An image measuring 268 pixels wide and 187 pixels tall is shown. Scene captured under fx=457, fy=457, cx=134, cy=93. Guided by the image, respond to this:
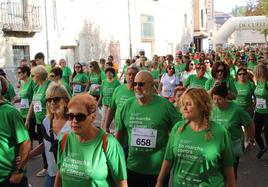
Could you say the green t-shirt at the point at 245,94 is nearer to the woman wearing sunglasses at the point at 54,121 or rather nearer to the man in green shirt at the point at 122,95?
the man in green shirt at the point at 122,95

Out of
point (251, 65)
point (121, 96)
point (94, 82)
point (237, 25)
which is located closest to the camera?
point (121, 96)

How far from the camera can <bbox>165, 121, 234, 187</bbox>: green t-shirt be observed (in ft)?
11.0

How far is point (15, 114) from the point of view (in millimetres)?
3889

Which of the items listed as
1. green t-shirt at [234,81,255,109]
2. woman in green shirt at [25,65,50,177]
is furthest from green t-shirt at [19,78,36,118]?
green t-shirt at [234,81,255,109]

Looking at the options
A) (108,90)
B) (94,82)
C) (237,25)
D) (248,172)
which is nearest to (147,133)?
(248,172)

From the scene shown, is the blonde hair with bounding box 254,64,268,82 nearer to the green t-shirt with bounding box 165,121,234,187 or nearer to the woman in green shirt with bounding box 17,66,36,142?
the woman in green shirt with bounding box 17,66,36,142

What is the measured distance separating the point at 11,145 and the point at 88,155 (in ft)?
3.58

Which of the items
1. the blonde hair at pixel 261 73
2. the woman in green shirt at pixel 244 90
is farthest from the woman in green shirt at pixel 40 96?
the blonde hair at pixel 261 73

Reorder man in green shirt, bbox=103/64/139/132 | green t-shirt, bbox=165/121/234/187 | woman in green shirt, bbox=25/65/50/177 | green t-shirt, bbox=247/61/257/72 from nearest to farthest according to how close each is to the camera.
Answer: green t-shirt, bbox=165/121/234/187 < man in green shirt, bbox=103/64/139/132 < woman in green shirt, bbox=25/65/50/177 < green t-shirt, bbox=247/61/257/72

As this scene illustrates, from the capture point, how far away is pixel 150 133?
4387 millimetres

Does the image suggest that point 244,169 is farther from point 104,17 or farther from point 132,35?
point 132,35

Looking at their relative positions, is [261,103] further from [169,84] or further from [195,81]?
[169,84]

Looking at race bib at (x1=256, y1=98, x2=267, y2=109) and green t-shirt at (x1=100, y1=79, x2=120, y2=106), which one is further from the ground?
green t-shirt at (x1=100, y1=79, x2=120, y2=106)

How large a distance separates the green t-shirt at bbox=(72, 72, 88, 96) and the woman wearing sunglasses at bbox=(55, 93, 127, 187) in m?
8.09
